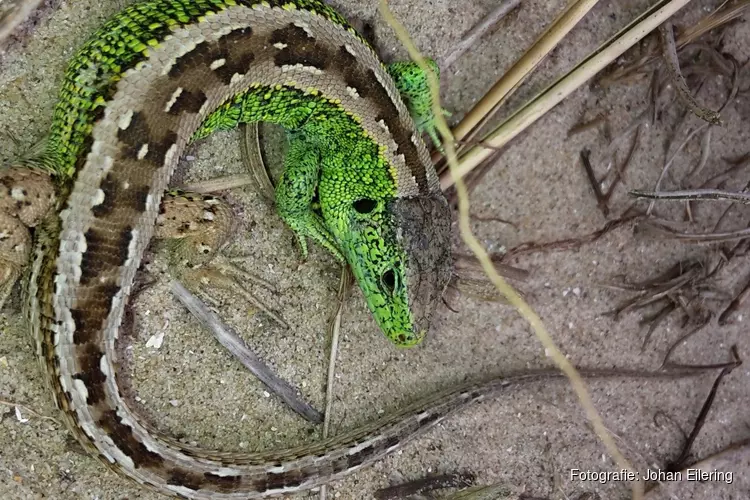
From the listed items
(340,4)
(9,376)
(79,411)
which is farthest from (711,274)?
(9,376)

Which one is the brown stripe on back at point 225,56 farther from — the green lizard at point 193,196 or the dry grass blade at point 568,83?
the dry grass blade at point 568,83

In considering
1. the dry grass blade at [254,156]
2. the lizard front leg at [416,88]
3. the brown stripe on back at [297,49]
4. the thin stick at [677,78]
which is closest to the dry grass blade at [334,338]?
the dry grass blade at [254,156]

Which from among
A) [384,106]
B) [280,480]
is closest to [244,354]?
[280,480]

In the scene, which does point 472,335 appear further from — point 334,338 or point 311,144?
point 311,144

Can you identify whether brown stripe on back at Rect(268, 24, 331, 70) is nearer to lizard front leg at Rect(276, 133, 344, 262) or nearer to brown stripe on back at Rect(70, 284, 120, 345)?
lizard front leg at Rect(276, 133, 344, 262)

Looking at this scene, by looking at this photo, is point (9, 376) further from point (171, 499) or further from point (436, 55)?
point (436, 55)
